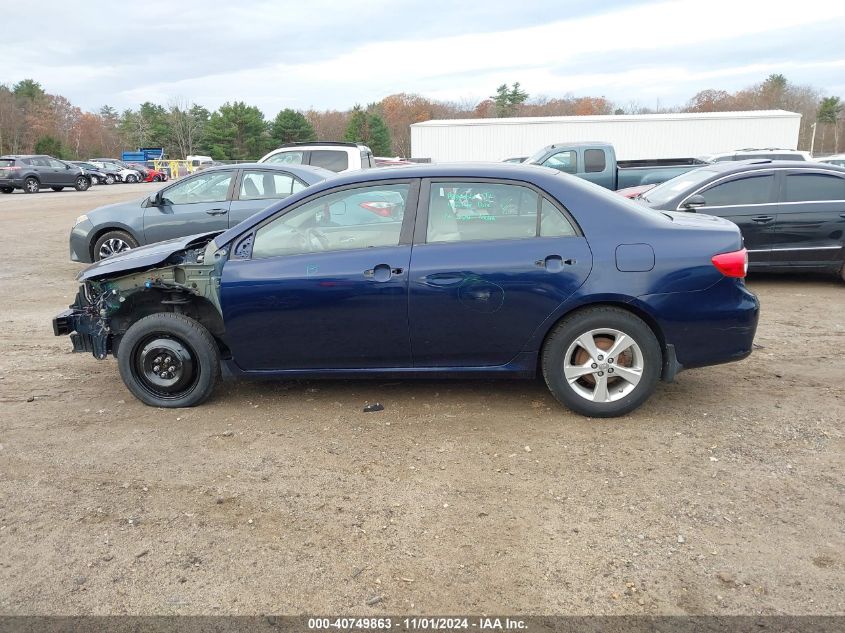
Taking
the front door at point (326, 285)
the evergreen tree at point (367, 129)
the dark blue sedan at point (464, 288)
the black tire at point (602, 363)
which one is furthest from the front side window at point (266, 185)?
the evergreen tree at point (367, 129)

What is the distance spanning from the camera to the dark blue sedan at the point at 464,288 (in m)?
4.20

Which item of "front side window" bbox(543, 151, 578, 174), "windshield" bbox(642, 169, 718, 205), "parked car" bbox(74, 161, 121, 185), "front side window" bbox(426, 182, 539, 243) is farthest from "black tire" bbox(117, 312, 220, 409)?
"parked car" bbox(74, 161, 121, 185)

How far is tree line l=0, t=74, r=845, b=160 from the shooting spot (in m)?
69.7

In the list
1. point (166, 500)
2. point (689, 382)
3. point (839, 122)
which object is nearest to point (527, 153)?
point (689, 382)

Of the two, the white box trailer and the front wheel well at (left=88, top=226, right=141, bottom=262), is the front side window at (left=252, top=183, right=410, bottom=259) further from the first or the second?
the white box trailer

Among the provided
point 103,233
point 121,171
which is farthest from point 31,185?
point 103,233

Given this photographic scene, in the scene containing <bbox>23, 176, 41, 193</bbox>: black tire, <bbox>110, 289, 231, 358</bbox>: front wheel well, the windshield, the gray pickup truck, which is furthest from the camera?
<bbox>23, 176, 41, 193</bbox>: black tire

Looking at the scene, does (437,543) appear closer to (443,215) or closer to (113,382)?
(443,215)

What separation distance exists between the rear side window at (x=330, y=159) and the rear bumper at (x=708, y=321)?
9.78 metres

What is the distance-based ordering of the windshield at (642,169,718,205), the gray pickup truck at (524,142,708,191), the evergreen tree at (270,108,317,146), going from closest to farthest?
the windshield at (642,169,718,205)
the gray pickup truck at (524,142,708,191)
the evergreen tree at (270,108,317,146)

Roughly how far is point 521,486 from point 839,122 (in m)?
90.2

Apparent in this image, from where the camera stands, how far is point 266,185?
352 inches

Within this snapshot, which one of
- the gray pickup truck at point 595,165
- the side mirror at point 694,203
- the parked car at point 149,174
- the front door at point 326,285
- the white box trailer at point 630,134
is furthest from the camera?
the parked car at point 149,174

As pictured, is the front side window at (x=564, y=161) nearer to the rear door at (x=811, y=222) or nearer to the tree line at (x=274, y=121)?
the rear door at (x=811, y=222)
